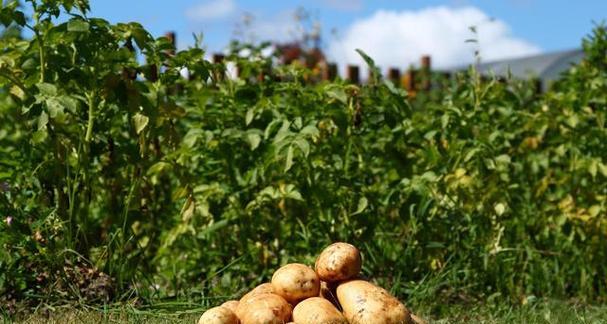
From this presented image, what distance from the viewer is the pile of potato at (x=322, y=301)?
11.2 feet

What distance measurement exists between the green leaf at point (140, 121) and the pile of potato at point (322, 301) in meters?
0.95

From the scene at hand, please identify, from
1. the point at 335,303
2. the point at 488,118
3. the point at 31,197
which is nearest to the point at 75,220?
the point at 31,197

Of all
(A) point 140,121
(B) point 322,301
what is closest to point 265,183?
(A) point 140,121

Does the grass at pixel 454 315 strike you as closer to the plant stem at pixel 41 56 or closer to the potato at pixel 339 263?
the potato at pixel 339 263

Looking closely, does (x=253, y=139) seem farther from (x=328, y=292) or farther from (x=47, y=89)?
(x=328, y=292)

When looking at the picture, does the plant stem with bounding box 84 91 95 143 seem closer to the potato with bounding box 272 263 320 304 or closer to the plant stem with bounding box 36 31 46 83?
the plant stem with bounding box 36 31 46 83

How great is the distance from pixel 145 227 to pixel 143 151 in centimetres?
123

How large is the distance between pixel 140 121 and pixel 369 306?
1380mm

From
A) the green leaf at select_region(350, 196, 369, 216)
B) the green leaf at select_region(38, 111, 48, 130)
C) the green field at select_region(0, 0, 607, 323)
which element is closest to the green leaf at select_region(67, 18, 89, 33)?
the green field at select_region(0, 0, 607, 323)

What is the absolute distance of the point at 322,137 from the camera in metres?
5.05

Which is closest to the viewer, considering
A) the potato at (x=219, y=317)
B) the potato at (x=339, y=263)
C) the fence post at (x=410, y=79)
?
the potato at (x=219, y=317)

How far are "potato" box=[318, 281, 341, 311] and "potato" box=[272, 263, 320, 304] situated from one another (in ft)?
0.30

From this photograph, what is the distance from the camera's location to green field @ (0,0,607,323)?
4.29 metres

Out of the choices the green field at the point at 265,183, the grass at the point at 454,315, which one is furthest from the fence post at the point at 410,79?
the grass at the point at 454,315
